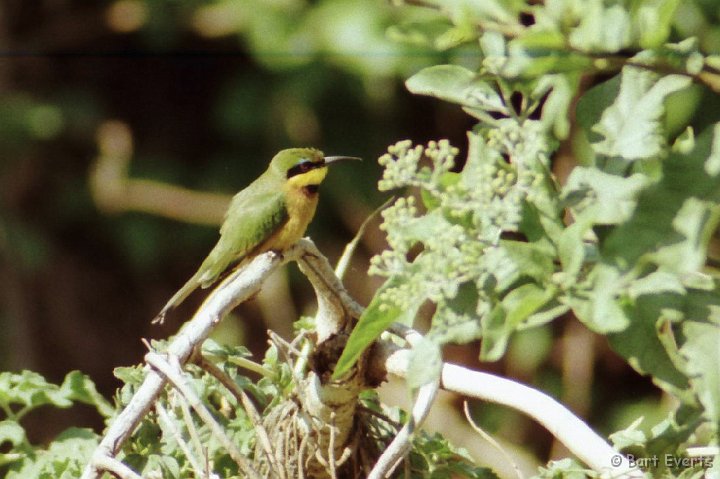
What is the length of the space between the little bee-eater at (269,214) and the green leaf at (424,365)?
119 centimetres

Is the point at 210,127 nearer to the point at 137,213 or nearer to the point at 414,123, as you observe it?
the point at 137,213

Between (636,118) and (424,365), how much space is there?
27cm

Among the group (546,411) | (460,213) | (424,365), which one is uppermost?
(460,213)

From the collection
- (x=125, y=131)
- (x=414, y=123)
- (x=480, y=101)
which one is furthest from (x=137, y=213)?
(x=480, y=101)

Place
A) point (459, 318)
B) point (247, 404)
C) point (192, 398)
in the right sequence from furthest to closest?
point (247, 404) → point (192, 398) → point (459, 318)

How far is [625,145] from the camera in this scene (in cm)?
103

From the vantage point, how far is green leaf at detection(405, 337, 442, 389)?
3.27 feet

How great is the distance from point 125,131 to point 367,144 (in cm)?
77

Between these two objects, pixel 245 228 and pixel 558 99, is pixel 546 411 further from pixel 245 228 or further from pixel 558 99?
pixel 245 228

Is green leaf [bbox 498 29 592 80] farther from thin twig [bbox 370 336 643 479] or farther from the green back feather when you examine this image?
the green back feather

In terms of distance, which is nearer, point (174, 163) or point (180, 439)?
point (180, 439)

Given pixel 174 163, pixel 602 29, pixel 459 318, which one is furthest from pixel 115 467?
pixel 174 163

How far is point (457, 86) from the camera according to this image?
1.11 metres

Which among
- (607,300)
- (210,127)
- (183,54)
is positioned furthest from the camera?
(210,127)
